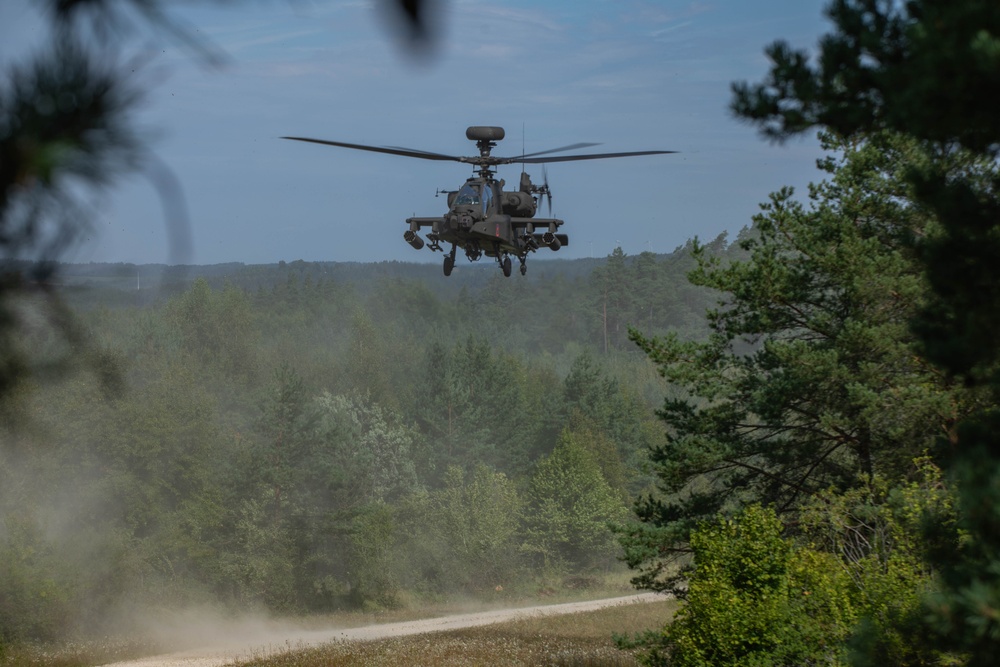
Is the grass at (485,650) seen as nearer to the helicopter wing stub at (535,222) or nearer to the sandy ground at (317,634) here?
the sandy ground at (317,634)

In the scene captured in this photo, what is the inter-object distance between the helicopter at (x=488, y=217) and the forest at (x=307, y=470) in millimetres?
16113

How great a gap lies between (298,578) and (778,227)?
131ft

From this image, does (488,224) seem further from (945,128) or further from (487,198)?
(945,128)

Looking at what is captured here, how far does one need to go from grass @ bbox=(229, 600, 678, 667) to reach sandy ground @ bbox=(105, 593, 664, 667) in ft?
17.8

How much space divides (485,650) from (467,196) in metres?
14.4

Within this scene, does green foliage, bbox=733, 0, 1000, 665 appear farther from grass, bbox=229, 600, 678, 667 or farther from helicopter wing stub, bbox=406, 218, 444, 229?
grass, bbox=229, 600, 678, 667

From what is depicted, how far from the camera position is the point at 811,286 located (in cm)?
2277

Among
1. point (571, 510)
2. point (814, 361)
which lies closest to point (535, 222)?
point (814, 361)

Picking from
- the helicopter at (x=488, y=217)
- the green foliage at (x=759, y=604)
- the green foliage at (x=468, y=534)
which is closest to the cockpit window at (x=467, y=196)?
the helicopter at (x=488, y=217)

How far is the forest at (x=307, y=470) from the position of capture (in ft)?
174

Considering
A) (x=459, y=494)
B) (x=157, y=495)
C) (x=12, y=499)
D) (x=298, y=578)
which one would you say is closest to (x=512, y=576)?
(x=459, y=494)

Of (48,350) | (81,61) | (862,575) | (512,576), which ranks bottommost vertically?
(512,576)

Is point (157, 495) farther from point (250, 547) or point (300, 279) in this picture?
point (300, 279)

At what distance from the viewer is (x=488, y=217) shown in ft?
72.5
